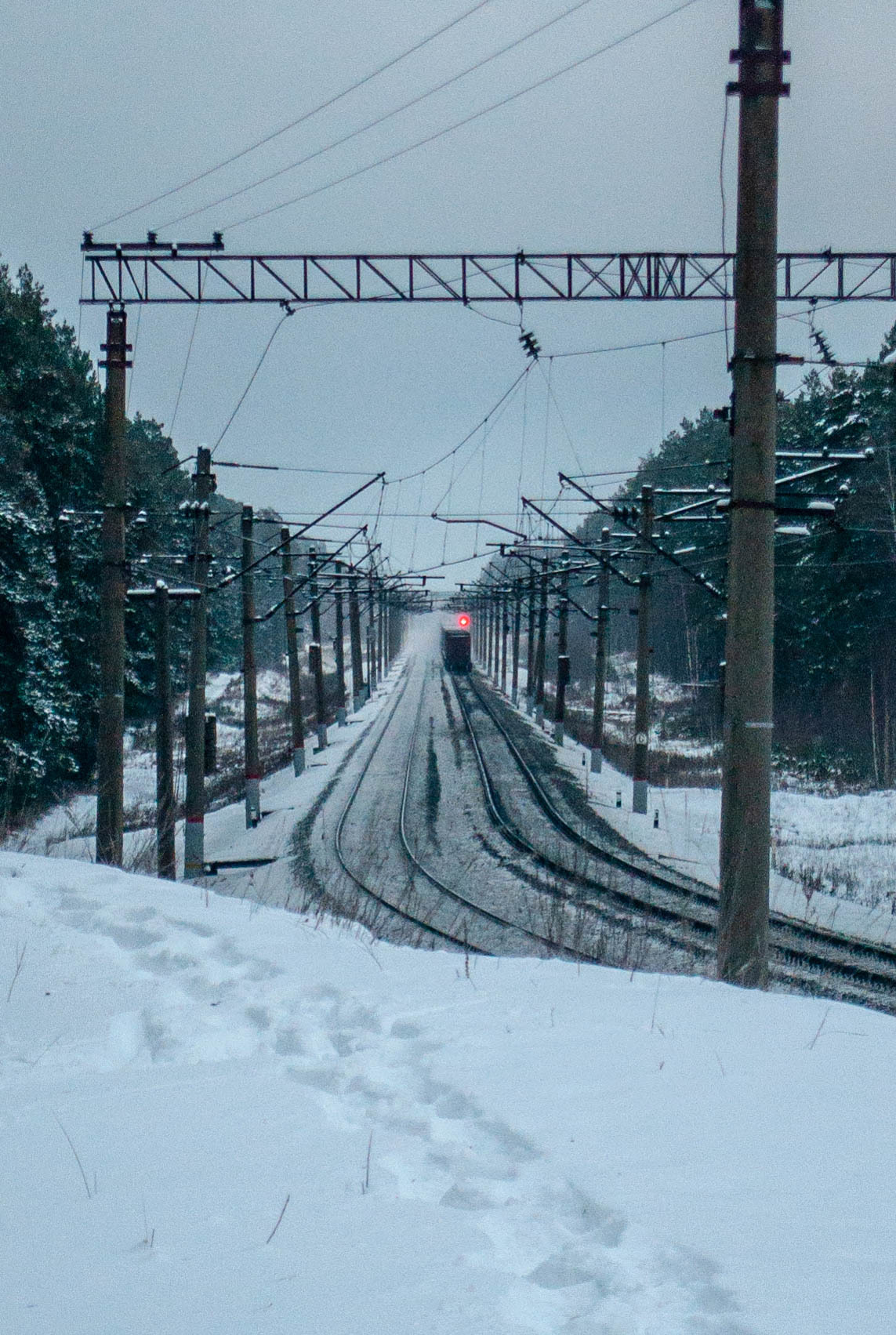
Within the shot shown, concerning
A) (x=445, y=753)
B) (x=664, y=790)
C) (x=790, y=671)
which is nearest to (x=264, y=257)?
(x=664, y=790)

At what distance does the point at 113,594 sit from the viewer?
52.9 ft

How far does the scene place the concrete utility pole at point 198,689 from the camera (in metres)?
21.9

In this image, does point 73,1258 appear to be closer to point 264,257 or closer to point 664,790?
point 264,257

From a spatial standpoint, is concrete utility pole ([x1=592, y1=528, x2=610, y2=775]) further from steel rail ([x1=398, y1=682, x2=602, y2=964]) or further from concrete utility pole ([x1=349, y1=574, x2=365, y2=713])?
concrete utility pole ([x1=349, y1=574, x2=365, y2=713])

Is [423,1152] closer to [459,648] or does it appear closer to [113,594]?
[113,594]

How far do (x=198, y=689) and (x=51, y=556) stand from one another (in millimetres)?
12619

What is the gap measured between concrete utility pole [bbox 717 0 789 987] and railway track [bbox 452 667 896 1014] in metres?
1.35

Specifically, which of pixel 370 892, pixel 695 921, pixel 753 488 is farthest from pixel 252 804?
pixel 753 488

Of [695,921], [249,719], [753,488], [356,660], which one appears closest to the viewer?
[753,488]

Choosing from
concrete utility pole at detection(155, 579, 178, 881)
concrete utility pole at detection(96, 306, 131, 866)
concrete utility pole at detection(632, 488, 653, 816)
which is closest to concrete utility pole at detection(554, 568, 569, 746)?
concrete utility pole at detection(632, 488, 653, 816)

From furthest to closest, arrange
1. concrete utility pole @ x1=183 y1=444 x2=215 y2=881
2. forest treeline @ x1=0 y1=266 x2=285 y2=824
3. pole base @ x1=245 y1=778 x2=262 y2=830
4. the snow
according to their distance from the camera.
Result: forest treeline @ x1=0 y1=266 x2=285 y2=824 → pole base @ x1=245 y1=778 x2=262 y2=830 → concrete utility pole @ x1=183 y1=444 x2=215 y2=881 → the snow

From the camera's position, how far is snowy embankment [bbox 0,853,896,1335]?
9.37 ft

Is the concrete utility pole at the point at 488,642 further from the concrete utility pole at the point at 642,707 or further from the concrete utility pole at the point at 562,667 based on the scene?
the concrete utility pole at the point at 642,707

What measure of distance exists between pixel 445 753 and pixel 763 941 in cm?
3021
